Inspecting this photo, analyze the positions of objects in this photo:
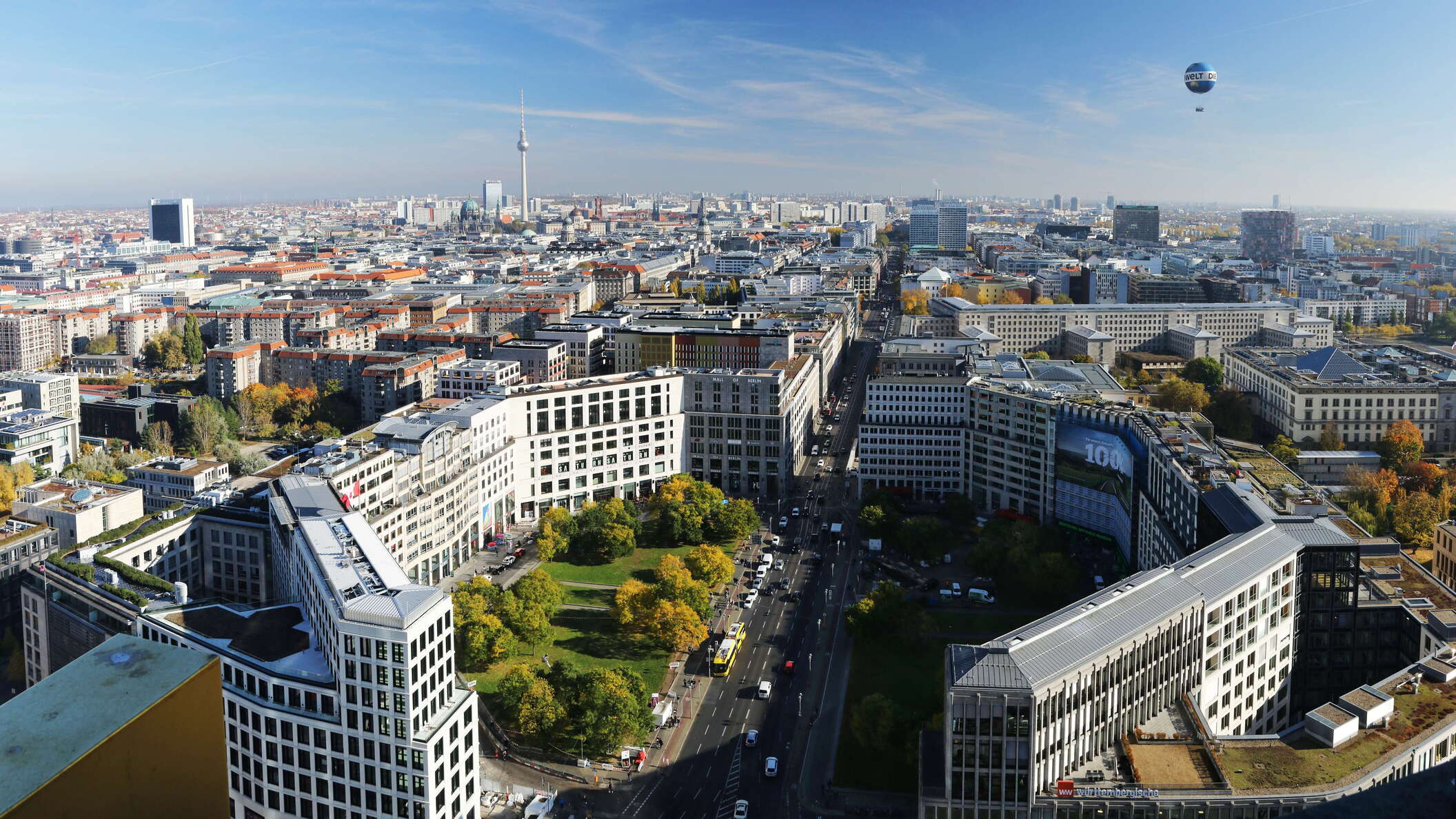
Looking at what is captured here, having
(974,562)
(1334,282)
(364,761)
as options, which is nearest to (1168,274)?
(1334,282)

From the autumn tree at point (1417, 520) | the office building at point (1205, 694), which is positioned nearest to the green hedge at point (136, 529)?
the office building at point (1205, 694)

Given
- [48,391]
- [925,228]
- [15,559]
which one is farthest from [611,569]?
[925,228]

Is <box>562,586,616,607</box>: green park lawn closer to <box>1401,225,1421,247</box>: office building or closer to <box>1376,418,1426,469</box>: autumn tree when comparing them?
<box>1376,418,1426,469</box>: autumn tree

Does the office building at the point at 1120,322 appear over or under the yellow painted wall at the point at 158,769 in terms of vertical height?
under

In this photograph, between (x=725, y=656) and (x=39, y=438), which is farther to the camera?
(x=39, y=438)

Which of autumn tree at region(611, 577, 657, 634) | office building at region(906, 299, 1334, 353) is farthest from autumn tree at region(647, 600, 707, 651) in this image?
office building at region(906, 299, 1334, 353)

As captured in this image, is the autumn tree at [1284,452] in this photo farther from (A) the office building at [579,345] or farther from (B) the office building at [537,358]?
(A) the office building at [579,345]

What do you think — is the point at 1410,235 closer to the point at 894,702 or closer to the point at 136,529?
the point at 894,702
